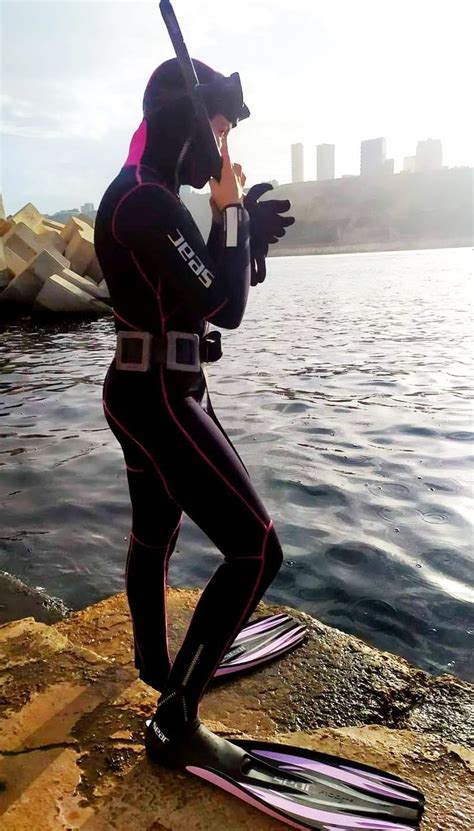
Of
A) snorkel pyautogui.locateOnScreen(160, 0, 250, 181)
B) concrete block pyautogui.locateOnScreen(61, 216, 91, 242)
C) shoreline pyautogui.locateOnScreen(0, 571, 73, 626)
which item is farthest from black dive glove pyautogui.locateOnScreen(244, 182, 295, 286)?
concrete block pyautogui.locateOnScreen(61, 216, 91, 242)

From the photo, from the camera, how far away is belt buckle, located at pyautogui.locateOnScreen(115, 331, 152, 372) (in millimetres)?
2607

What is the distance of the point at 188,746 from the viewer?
260 cm

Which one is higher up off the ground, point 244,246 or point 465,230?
point 465,230

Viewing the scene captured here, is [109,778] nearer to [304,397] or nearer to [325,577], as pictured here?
[325,577]

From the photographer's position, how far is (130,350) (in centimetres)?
264

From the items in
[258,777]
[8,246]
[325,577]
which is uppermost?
[8,246]

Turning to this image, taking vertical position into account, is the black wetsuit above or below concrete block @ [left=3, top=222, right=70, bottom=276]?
below

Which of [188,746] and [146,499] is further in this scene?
[146,499]

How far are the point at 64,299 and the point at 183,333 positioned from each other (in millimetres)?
25141

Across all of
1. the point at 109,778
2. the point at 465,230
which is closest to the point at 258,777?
the point at 109,778

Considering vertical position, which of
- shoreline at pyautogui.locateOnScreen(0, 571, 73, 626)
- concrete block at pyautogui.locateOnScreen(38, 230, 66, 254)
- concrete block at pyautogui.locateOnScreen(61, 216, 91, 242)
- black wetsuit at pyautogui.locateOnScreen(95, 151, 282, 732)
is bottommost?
shoreline at pyautogui.locateOnScreen(0, 571, 73, 626)

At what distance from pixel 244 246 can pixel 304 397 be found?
8840mm

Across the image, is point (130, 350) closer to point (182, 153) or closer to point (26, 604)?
point (182, 153)

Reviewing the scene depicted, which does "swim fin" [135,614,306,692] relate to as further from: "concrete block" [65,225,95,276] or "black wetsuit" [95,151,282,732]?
"concrete block" [65,225,95,276]
